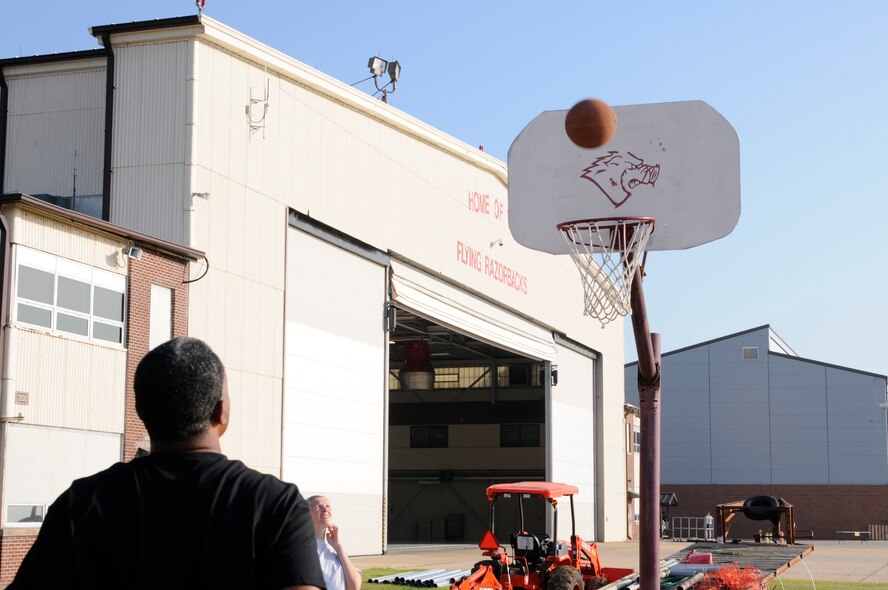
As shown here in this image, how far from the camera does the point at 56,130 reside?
27.0m

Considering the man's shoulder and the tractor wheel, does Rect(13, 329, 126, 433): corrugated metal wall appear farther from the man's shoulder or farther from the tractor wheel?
the man's shoulder

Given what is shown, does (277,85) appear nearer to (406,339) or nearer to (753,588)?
(753,588)

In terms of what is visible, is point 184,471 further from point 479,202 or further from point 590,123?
point 479,202

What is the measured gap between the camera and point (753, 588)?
17719 mm

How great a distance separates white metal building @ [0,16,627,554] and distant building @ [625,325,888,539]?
3494 cm

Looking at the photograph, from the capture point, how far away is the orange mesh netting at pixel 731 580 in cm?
1770

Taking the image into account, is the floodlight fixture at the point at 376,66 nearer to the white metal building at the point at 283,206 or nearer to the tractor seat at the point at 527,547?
the white metal building at the point at 283,206

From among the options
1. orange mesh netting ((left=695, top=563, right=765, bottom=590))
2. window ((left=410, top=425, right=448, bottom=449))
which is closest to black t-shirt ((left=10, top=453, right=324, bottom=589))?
orange mesh netting ((left=695, top=563, right=765, bottom=590))

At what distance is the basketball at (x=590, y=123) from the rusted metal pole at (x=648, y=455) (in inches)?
65.0

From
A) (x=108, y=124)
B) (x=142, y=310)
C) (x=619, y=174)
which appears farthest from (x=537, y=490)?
(x=108, y=124)

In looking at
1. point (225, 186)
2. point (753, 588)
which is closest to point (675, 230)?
point (753, 588)

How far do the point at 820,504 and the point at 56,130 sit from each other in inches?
2195

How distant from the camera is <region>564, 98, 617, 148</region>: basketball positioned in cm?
1276

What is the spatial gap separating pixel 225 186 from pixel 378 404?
28.8 ft
